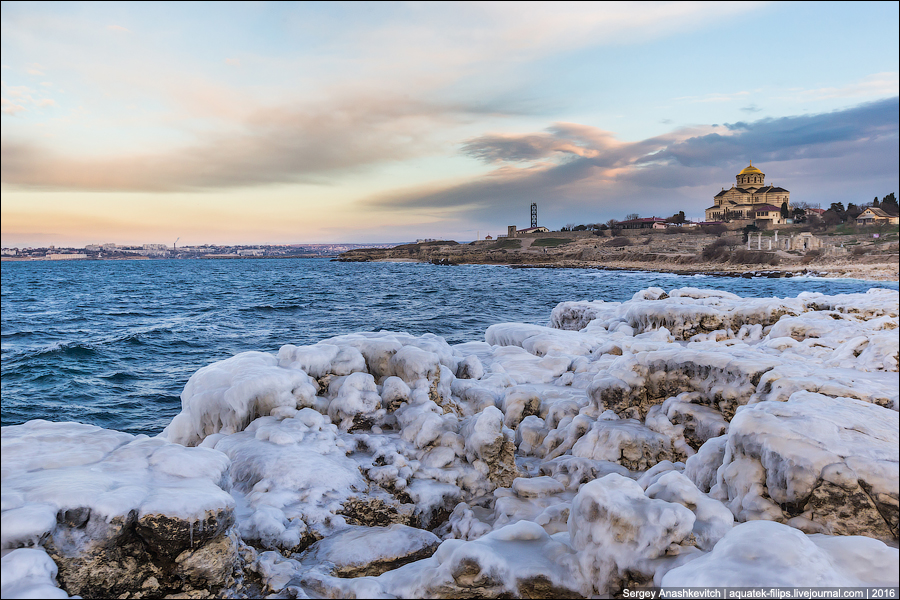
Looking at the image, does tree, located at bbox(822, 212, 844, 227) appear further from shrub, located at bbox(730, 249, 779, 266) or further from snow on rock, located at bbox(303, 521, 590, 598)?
snow on rock, located at bbox(303, 521, 590, 598)

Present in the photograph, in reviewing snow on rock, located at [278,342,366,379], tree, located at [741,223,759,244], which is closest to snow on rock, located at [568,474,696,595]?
snow on rock, located at [278,342,366,379]

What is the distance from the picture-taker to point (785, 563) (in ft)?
10.1

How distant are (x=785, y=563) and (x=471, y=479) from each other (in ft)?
14.7

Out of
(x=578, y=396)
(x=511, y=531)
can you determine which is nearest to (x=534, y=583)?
(x=511, y=531)

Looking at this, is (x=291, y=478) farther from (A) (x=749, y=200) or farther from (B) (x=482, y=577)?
(A) (x=749, y=200)

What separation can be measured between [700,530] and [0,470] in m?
5.53

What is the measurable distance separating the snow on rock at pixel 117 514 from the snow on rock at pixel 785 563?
379 centimetres

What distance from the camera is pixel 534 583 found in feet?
13.2

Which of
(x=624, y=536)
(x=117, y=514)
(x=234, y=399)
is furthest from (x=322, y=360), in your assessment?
(x=624, y=536)

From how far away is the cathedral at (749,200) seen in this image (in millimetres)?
97500

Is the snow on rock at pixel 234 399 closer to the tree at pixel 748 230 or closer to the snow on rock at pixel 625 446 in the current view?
the snow on rock at pixel 625 446

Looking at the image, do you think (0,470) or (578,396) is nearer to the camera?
(0,470)

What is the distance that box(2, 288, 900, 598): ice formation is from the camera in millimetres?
3719

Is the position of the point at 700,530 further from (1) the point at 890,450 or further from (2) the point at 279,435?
(2) the point at 279,435
